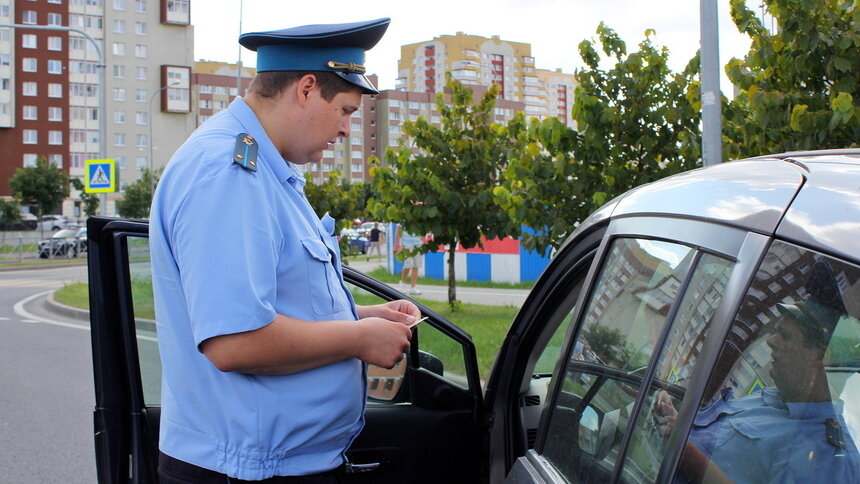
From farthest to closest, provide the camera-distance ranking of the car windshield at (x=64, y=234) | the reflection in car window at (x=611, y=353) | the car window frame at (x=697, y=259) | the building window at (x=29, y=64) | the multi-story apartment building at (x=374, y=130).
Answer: the multi-story apartment building at (x=374, y=130), the building window at (x=29, y=64), the car windshield at (x=64, y=234), the reflection in car window at (x=611, y=353), the car window frame at (x=697, y=259)

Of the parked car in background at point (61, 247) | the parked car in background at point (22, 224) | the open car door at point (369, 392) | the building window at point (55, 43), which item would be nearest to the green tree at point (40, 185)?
the parked car in background at point (22, 224)

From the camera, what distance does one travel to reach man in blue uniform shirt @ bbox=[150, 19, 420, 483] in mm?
1772

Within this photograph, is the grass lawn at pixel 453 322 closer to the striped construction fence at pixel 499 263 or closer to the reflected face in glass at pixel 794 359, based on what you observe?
the reflected face in glass at pixel 794 359

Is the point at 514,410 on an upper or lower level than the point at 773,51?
lower

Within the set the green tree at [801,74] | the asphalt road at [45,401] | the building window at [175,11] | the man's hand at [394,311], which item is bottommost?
the asphalt road at [45,401]

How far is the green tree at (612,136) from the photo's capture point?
7.67m

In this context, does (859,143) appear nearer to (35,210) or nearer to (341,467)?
(341,467)

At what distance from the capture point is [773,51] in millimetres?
6074

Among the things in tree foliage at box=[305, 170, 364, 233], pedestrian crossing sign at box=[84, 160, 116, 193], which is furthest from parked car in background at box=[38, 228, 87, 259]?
tree foliage at box=[305, 170, 364, 233]

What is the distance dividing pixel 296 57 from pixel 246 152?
0.29 meters

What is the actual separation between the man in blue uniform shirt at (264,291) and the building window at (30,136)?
280ft

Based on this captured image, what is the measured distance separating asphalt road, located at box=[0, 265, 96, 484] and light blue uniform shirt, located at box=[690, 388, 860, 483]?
488 cm

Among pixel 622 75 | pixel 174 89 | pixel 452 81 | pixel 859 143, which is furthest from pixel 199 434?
pixel 174 89

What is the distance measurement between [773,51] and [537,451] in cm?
473
